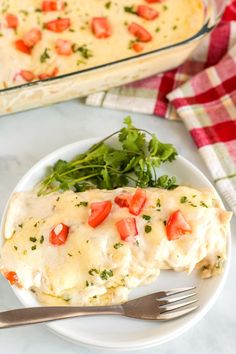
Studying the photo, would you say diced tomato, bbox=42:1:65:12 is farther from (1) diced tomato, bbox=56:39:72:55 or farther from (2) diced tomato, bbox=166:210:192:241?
(2) diced tomato, bbox=166:210:192:241

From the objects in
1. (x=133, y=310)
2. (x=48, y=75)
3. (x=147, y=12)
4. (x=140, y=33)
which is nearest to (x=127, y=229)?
(x=133, y=310)

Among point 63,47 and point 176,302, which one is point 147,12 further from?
point 176,302

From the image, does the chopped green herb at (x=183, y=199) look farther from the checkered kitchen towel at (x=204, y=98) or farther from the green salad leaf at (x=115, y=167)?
the checkered kitchen towel at (x=204, y=98)

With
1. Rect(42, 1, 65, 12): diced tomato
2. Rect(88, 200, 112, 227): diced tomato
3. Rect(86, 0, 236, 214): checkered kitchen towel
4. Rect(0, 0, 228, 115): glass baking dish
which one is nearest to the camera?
Rect(88, 200, 112, 227): diced tomato

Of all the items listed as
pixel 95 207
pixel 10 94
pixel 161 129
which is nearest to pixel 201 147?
pixel 161 129

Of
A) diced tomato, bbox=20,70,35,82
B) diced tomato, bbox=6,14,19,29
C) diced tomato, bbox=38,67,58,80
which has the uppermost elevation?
diced tomato, bbox=6,14,19,29

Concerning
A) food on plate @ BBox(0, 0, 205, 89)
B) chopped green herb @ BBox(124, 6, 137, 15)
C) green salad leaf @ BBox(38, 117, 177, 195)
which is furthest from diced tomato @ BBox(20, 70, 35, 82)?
chopped green herb @ BBox(124, 6, 137, 15)
